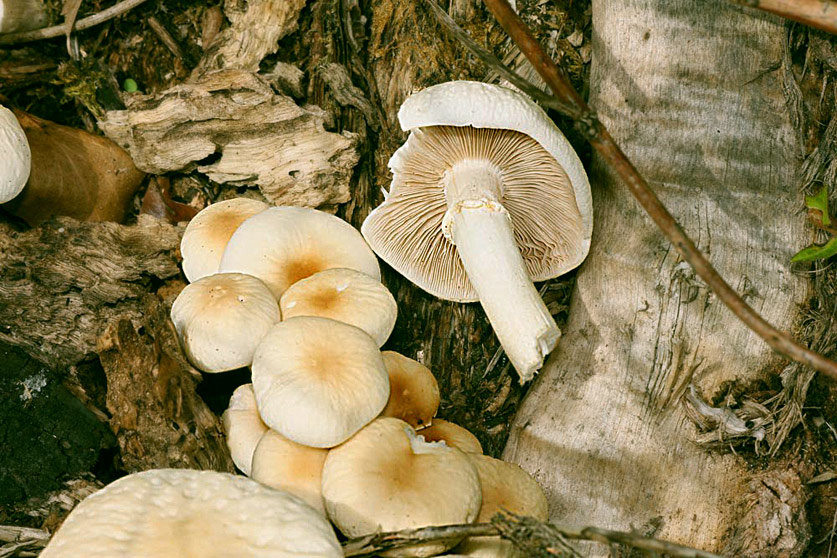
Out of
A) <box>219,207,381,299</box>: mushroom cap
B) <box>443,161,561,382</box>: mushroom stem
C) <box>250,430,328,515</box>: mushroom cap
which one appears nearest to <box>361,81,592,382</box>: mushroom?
<box>443,161,561,382</box>: mushroom stem

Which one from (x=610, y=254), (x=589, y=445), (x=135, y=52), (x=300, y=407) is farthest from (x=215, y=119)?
(x=589, y=445)

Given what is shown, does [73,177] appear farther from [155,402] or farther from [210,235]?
[155,402]

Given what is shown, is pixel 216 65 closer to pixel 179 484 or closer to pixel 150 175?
pixel 150 175

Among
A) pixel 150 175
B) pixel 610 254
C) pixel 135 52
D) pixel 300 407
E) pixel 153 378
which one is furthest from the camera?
pixel 135 52

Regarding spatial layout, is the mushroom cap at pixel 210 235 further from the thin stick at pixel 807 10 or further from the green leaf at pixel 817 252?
the green leaf at pixel 817 252

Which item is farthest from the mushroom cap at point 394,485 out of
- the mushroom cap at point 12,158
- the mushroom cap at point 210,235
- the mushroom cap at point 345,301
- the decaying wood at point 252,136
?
the mushroom cap at point 12,158

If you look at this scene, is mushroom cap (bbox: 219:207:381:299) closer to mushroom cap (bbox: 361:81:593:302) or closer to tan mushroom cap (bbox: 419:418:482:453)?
mushroom cap (bbox: 361:81:593:302)
